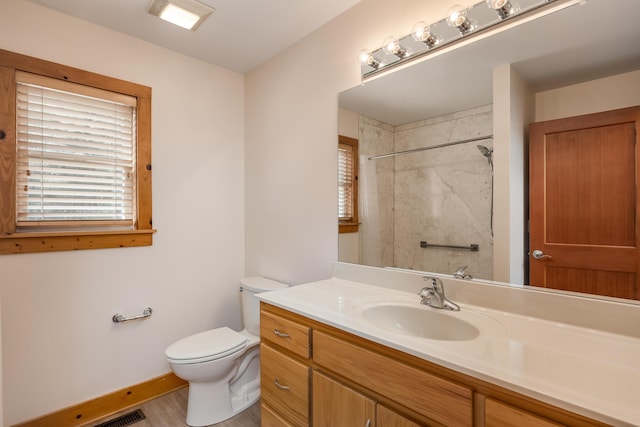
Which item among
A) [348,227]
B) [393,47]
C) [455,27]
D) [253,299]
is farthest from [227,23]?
[253,299]

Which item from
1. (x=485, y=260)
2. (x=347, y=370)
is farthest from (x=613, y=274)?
(x=347, y=370)

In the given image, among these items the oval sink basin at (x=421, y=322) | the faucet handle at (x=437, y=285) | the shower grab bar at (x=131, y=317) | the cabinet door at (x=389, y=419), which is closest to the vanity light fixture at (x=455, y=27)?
the faucet handle at (x=437, y=285)

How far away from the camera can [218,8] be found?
177 cm

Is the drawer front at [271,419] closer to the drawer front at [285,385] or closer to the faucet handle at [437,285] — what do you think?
the drawer front at [285,385]

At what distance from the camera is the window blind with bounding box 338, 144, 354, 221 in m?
1.85

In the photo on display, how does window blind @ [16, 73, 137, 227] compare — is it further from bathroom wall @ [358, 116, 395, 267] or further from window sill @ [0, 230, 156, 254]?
bathroom wall @ [358, 116, 395, 267]

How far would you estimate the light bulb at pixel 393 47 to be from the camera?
155 cm

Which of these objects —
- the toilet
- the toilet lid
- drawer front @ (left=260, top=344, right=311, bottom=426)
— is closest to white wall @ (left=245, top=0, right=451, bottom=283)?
the toilet

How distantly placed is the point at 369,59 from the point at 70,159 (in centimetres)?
185

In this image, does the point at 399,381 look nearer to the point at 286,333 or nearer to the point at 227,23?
the point at 286,333

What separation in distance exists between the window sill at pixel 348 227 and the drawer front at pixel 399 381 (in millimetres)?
746

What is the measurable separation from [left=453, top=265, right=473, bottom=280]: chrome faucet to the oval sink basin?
0.62 ft

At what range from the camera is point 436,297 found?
1302 mm

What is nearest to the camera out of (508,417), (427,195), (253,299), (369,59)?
(508,417)
